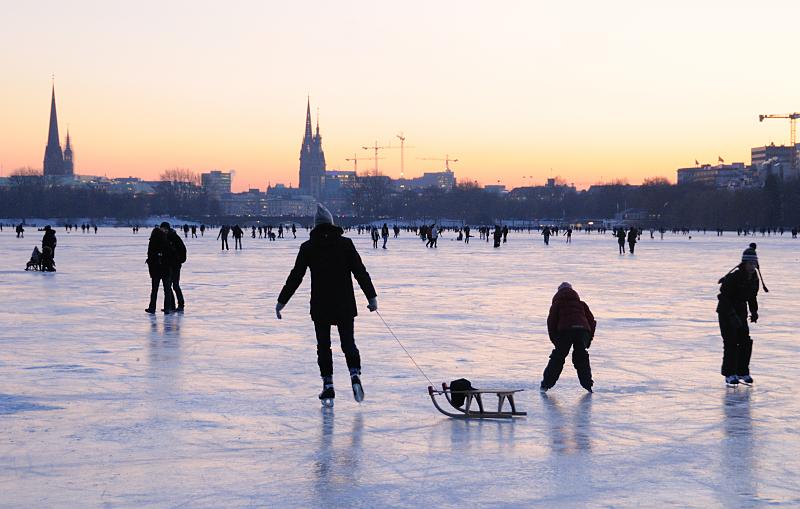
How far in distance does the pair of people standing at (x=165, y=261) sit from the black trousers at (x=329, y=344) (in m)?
7.23

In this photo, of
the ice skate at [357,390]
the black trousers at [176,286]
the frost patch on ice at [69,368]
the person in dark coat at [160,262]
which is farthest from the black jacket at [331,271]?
the black trousers at [176,286]

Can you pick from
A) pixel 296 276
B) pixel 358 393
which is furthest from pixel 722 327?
pixel 296 276

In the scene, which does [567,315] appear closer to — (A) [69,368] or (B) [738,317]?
(B) [738,317]

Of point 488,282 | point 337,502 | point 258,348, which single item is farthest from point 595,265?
point 337,502

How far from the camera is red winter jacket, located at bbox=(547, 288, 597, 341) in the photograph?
848 cm

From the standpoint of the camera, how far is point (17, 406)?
7641 millimetres

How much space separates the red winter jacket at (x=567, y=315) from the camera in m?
8.48

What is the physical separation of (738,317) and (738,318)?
0.02 metres

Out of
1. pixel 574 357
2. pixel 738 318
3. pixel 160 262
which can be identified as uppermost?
pixel 160 262

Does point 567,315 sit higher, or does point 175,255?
point 175,255

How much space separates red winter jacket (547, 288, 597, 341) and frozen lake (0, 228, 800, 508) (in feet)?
1.66

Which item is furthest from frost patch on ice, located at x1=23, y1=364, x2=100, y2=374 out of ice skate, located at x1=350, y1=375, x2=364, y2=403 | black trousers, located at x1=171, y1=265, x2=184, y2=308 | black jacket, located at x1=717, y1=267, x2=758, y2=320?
black trousers, located at x1=171, y1=265, x2=184, y2=308

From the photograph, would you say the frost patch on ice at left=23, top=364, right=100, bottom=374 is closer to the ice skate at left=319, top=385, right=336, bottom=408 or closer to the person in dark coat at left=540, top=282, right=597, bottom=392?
the ice skate at left=319, top=385, right=336, bottom=408

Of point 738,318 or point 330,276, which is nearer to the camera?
point 330,276
